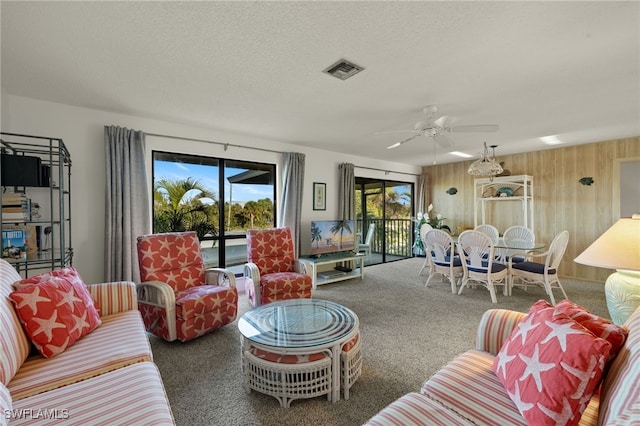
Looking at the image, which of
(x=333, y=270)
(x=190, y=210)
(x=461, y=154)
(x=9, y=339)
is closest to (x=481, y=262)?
(x=333, y=270)

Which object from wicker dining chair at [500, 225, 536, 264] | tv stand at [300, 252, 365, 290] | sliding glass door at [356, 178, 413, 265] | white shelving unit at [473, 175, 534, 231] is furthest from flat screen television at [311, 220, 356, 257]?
white shelving unit at [473, 175, 534, 231]

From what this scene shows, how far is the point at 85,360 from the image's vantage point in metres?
1.44

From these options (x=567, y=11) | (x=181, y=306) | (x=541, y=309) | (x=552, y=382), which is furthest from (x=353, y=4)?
(x=181, y=306)

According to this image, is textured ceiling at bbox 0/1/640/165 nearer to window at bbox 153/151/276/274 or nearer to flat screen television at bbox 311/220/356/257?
window at bbox 153/151/276/274

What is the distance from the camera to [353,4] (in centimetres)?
144

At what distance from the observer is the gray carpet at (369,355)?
5.38ft

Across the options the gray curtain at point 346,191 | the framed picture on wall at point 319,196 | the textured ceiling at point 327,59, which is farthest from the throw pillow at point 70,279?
the gray curtain at point 346,191

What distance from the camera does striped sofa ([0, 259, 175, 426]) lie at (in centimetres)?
107

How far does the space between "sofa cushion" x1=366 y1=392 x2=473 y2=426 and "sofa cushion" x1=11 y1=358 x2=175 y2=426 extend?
814 millimetres

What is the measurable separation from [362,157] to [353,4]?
4320 millimetres

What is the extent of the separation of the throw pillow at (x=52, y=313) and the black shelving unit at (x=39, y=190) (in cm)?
72

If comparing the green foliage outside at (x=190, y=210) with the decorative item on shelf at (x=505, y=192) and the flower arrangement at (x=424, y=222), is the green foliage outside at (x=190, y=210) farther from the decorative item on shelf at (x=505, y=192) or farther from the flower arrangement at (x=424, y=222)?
the decorative item on shelf at (x=505, y=192)

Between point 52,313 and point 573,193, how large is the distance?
22.4ft

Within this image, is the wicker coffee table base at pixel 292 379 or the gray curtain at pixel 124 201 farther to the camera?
the gray curtain at pixel 124 201
